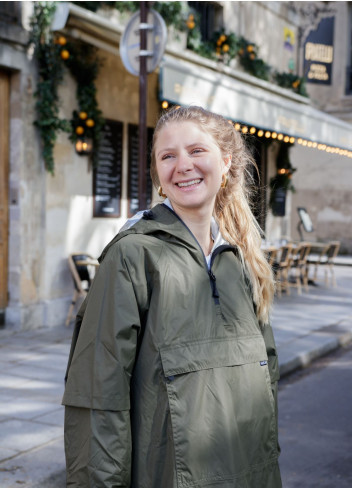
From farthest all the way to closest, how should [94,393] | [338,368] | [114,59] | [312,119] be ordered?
[312,119], [114,59], [338,368], [94,393]

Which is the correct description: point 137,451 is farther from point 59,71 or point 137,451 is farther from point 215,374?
point 59,71

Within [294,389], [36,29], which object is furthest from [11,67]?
[294,389]

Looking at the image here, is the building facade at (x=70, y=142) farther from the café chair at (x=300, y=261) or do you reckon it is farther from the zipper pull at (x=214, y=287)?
the zipper pull at (x=214, y=287)

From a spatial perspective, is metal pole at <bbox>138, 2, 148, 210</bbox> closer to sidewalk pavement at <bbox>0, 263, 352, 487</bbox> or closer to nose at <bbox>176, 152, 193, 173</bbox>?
sidewalk pavement at <bbox>0, 263, 352, 487</bbox>

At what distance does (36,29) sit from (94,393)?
23.2 ft

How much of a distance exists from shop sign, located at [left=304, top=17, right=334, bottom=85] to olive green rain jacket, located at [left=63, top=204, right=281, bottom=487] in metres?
20.4

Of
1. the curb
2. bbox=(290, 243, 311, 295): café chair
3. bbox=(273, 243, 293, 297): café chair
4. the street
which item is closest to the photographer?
the street

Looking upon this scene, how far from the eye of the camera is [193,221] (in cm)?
196

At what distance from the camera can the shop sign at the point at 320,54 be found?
2169 cm

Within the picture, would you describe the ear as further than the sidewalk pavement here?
No

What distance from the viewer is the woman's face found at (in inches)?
74.7

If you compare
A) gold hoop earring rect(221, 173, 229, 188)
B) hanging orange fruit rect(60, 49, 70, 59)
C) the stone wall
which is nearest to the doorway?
hanging orange fruit rect(60, 49, 70, 59)

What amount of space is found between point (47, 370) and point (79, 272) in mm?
2514

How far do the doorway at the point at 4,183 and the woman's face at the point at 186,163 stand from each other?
633 centimetres
